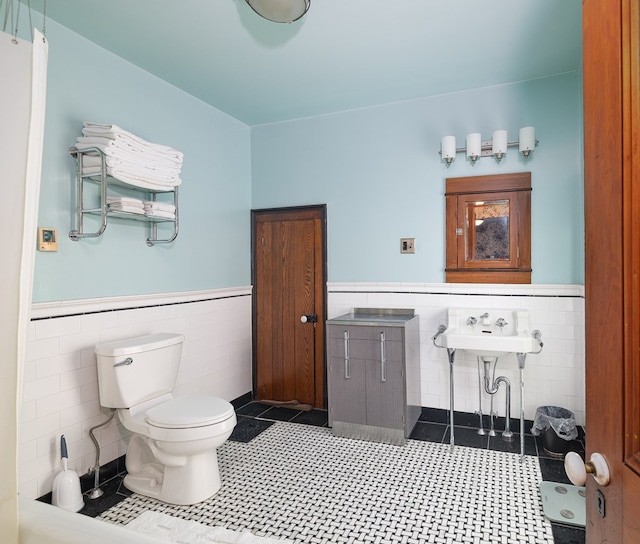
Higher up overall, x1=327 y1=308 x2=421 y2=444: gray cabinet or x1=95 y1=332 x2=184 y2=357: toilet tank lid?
x1=95 y1=332 x2=184 y2=357: toilet tank lid

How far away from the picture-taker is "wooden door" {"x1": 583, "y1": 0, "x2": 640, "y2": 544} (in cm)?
72

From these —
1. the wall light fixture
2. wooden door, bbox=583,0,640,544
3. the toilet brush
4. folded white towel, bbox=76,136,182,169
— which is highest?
the wall light fixture

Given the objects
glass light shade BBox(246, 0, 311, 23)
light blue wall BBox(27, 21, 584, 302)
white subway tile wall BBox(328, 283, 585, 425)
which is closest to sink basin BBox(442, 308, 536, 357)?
white subway tile wall BBox(328, 283, 585, 425)

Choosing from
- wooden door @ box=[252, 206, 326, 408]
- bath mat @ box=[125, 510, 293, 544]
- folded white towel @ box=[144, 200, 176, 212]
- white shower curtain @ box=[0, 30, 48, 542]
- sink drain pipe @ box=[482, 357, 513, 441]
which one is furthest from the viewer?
wooden door @ box=[252, 206, 326, 408]

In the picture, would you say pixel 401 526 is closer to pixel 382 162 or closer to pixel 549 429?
pixel 549 429

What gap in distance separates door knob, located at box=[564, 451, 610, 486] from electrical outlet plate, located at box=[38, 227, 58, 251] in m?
2.56

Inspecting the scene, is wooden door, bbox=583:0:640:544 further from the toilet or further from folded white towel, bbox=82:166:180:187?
folded white towel, bbox=82:166:180:187

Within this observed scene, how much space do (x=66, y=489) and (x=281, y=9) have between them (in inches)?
109

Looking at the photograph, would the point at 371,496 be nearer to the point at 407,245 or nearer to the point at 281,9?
the point at 407,245

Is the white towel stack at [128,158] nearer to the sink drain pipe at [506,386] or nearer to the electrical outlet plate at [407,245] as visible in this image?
the electrical outlet plate at [407,245]

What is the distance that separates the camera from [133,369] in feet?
8.34

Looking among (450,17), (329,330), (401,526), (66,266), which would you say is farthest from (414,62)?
(401,526)

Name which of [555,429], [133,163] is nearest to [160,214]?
[133,163]

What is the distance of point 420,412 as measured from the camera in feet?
11.9
